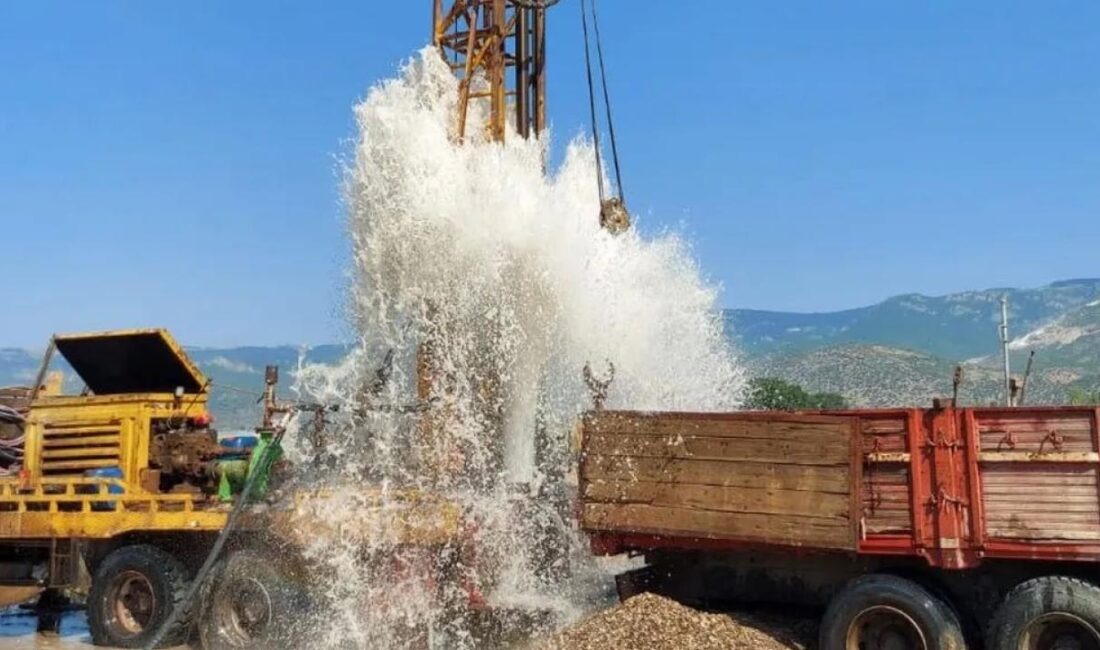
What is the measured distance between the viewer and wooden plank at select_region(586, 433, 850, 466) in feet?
26.8

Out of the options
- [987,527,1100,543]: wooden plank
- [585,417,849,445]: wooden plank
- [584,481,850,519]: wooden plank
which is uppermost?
[585,417,849,445]: wooden plank

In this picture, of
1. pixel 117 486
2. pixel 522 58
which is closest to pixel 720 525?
pixel 117 486

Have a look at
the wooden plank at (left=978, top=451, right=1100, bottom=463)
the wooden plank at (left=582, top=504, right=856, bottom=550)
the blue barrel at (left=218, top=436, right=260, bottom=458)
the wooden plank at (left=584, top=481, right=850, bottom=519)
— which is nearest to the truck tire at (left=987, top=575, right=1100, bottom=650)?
the wooden plank at (left=978, top=451, right=1100, bottom=463)

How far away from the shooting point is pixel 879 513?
26.4 ft

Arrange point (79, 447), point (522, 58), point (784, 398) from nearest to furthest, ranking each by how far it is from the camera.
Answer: point (79, 447), point (522, 58), point (784, 398)

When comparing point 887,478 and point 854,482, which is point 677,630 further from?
point 887,478

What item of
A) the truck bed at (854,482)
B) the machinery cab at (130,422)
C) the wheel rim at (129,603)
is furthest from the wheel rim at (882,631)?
the machinery cab at (130,422)

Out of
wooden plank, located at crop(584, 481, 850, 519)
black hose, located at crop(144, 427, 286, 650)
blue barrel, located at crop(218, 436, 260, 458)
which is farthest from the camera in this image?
blue barrel, located at crop(218, 436, 260, 458)

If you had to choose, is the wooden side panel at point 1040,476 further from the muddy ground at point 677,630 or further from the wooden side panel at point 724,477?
the muddy ground at point 677,630

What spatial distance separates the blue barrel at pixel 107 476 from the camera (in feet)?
35.9

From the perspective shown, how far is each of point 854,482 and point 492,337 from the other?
588 cm

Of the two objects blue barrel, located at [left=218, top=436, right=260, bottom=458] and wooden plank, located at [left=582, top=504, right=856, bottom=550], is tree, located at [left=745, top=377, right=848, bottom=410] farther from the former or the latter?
wooden plank, located at [left=582, top=504, right=856, bottom=550]

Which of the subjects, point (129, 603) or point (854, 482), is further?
point (129, 603)

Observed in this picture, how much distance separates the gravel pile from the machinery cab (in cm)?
497
